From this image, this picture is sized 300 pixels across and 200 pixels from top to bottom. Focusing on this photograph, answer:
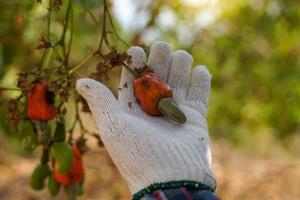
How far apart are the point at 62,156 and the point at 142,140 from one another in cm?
32

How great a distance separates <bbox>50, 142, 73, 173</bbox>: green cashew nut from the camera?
6.49ft

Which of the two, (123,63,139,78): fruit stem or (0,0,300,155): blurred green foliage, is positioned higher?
(0,0,300,155): blurred green foliage

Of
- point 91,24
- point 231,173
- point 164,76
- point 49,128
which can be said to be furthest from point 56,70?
point 231,173

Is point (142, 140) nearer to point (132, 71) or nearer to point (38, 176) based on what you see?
point (132, 71)

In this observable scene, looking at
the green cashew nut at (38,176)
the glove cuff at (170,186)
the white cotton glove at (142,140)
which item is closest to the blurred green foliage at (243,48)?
the green cashew nut at (38,176)

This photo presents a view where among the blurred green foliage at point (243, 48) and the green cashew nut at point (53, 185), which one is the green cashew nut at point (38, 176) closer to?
the green cashew nut at point (53, 185)

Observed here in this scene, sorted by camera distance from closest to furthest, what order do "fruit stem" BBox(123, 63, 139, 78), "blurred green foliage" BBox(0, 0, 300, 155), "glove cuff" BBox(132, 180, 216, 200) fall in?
"glove cuff" BBox(132, 180, 216, 200), "fruit stem" BBox(123, 63, 139, 78), "blurred green foliage" BBox(0, 0, 300, 155)

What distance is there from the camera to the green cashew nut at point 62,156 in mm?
1979

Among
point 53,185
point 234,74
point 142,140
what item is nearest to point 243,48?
point 234,74

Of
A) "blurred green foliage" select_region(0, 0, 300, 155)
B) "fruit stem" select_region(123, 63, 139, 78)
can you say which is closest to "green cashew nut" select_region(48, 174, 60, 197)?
"fruit stem" select_region(123, 63, 139, 78)

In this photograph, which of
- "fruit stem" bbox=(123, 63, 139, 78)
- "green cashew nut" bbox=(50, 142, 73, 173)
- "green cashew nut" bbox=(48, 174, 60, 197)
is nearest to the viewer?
"fruit stem" bbox=(123, 63, 139, 78)

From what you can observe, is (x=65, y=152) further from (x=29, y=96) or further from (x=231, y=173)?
(x=231, y=173)

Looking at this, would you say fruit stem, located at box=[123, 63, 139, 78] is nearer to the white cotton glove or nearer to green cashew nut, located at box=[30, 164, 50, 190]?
the white cotton glove

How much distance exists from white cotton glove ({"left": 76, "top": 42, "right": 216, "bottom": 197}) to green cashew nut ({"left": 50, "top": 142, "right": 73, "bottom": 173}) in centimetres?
21
